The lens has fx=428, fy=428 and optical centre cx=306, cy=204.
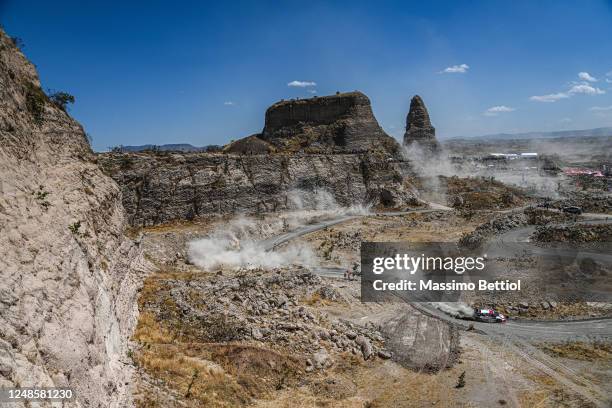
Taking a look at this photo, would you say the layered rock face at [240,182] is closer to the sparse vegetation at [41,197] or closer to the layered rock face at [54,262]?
the layered rock face at [54,262]

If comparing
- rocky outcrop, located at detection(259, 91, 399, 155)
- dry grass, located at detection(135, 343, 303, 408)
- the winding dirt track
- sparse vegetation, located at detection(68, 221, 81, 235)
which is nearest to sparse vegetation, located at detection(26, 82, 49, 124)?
sparse vegetation, located at detection(68, 221, 81, 235)

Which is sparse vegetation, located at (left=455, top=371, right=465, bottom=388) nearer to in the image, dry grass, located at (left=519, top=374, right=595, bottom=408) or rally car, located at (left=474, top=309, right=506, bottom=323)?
dry grass, located at (left=519, top=374, right=595, bottom=408)

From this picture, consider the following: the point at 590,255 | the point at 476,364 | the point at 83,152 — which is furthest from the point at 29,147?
the point at 590,255

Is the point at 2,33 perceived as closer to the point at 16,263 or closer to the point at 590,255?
the point at 16,263

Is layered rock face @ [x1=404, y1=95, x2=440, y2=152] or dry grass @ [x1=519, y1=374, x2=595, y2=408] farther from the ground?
layered rock face @ [x1=404, y1=95, x2=440, y2=152]

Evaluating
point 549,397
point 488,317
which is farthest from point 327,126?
point 549,397

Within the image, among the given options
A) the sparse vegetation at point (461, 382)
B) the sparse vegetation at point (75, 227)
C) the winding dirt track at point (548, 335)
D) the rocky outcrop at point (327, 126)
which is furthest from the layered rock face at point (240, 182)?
the sparse vegetation at point (461, 382)
